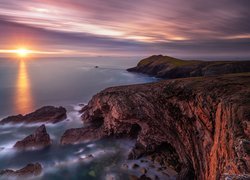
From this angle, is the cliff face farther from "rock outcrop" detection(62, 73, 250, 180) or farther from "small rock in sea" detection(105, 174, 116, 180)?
"small rock in sea" detection(105, 174, 116, 180)

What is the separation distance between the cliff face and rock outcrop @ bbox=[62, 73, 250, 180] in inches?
2691

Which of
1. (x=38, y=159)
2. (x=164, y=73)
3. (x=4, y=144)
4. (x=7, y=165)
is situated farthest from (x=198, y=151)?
(x=164, y=73)

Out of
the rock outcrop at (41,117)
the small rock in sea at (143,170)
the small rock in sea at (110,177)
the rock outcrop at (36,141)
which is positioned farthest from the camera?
the rock outcrop at (41,117)

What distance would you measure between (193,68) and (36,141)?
99415mm

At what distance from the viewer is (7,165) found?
31.2 metres

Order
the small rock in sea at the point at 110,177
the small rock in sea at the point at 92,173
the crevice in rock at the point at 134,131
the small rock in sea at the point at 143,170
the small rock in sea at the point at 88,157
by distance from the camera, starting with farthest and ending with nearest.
Result: 1. the crevice in rock at the point at 134,131
2. the small rock in sea at the point at 88,157
3. the small rock in sea at the point at 92,173
4. the small rock in sea at the point at 143,170
5. the small rock in sea at the point at 110,177

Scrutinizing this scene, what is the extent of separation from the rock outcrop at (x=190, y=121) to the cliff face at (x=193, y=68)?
68.4 m

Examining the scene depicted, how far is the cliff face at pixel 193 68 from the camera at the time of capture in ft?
298

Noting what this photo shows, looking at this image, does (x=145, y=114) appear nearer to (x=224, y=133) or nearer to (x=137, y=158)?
(x=137, y=158)

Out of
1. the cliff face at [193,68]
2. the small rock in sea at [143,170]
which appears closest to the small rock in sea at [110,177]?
the small rock in sea at [143,170]

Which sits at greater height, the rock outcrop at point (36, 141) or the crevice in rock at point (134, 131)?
the crevice in rock at point (134, 131)

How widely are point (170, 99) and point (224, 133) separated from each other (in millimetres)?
12928

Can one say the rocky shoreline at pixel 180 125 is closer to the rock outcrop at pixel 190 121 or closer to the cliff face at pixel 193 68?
the rock outcrop at pixel 190 121

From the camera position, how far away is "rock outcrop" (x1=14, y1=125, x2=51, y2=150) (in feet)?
116
